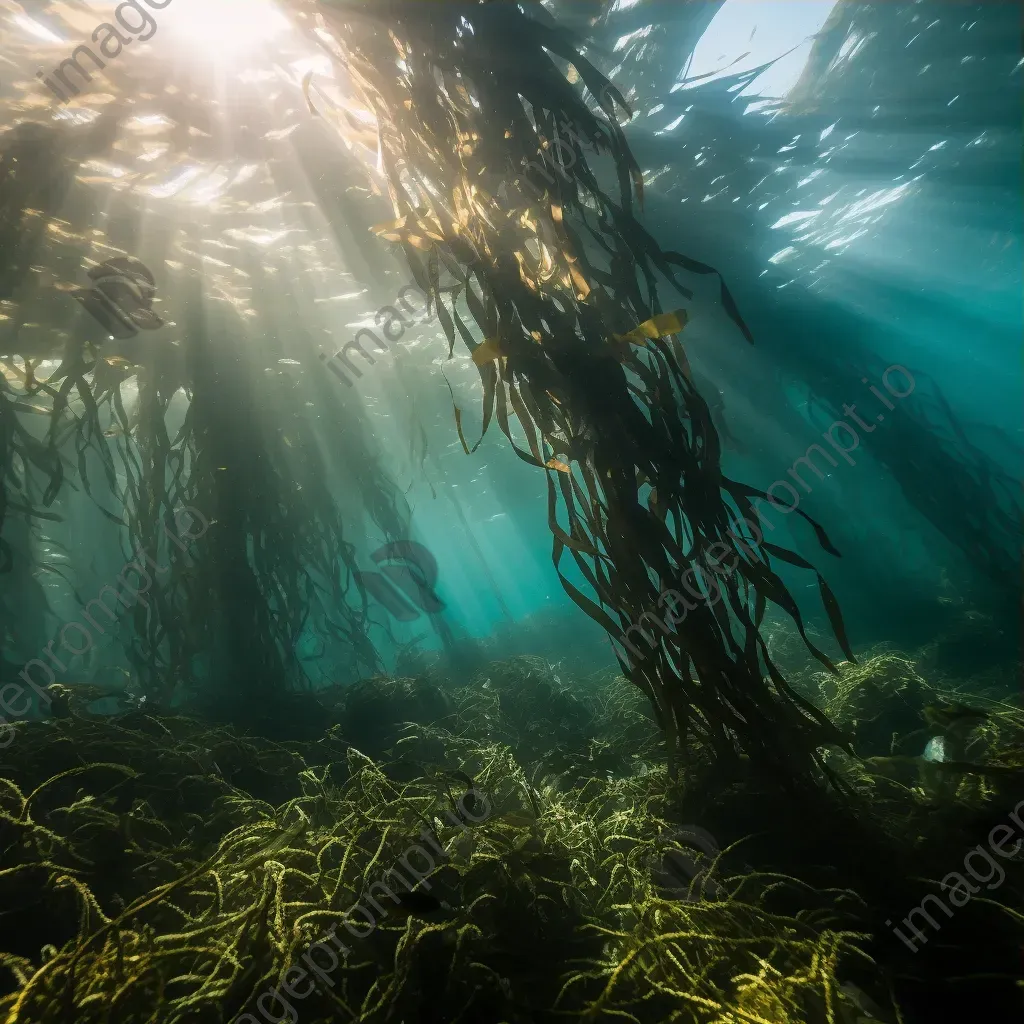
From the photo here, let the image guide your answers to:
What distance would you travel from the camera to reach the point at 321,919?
1613 mm

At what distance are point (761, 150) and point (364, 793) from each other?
1088 centimetres

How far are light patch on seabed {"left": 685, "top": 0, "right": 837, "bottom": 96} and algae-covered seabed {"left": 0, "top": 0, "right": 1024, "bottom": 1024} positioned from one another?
0.37 metres

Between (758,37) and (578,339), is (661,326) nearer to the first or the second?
(578,339)

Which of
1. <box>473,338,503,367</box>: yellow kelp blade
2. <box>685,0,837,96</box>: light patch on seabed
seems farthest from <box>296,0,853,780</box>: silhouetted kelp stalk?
<box>685,0,837,96</box>: light patch on seabed

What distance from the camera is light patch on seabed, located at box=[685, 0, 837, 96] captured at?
5.82 metres

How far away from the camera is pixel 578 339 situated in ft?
8.08

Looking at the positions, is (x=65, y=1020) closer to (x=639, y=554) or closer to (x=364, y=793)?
(x=364, y=793)

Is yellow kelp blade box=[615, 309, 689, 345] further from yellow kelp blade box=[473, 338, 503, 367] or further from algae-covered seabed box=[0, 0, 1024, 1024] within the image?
yellow kelp blade box=[473, 338, 503, 367]

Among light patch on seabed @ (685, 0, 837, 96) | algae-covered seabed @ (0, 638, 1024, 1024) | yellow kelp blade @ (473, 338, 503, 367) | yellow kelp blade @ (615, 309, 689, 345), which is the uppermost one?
light patch on seabed @ (685, 0, 837, 96)

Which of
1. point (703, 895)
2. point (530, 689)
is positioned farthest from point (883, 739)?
point (530, 689)

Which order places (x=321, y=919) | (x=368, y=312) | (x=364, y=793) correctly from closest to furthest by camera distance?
(x=321, y=919), (x=364, y=793), (x=368, y=312)

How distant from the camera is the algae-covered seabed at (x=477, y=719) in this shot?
4.87 feet

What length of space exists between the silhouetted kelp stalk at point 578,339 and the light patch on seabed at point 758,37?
512 centimetres

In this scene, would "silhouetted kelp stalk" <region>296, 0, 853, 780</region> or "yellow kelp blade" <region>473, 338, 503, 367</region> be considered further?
"yellow kelp blade" <region>473, 338, 503, 367</region>
